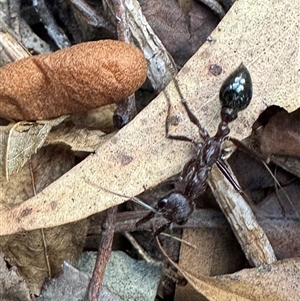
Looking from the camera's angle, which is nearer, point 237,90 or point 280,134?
point 237,90

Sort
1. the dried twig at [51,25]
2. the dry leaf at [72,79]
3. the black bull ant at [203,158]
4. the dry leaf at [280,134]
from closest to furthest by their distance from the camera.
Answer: the dry leaf at [72,79], the black bull ant at [203,158], the dry leaf at [280,134], the dried twig at [51,25]

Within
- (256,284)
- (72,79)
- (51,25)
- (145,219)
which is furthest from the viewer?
(51,25)

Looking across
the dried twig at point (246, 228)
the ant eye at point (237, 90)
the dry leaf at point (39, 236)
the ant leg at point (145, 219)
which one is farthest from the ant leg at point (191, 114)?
the dry leaf at point (39, 236)

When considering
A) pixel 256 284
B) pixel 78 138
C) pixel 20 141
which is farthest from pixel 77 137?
pixel 256 284

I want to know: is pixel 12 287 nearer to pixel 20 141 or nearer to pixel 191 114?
pixel 20 141

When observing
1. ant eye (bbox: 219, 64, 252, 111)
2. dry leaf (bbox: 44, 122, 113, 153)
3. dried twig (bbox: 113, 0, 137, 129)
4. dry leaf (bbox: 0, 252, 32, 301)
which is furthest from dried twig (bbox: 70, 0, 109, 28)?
dry leaf (bbox: 0, 252, 32, 301)

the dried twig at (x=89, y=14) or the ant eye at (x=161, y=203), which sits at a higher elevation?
the dried twig at (x=89, y=14)

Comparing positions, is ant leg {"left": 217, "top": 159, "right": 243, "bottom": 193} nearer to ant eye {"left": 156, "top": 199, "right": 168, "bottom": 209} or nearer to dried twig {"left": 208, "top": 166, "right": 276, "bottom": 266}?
dried twig {"left": 208, "top": 166, "right": 276, "bottom": 266}

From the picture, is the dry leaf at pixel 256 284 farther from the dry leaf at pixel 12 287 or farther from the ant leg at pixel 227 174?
the dry leaf at pixel 12 287
